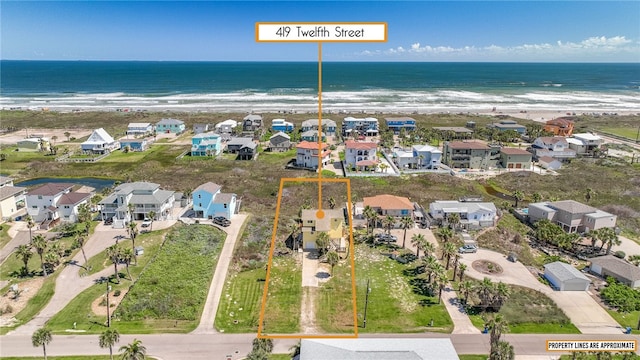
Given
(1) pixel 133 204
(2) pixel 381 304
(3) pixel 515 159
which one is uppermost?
(3) pixel 515 159

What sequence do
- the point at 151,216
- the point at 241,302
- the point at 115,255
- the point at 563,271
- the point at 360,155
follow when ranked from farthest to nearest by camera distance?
1. the point at 360,155
2. the point at 151,216
3. the point at 563,271
4. the point at 115,255
5. the point at 241,302

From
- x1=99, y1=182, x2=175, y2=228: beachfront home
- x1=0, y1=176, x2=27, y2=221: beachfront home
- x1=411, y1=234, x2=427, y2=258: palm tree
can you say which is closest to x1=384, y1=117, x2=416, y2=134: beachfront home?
x1=411, y1=234, x2=427, y2=258: palm tree

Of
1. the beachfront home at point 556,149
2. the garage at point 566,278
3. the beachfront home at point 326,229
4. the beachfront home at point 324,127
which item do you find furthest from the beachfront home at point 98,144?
the beachfront home at point 556,149

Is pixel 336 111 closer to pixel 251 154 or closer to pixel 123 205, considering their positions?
pixel 251 154

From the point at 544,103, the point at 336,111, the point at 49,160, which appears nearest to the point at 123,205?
the point at 49,160

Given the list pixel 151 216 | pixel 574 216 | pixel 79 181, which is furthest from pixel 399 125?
pixel 79 181

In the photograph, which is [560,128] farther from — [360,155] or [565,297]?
[565,297]
